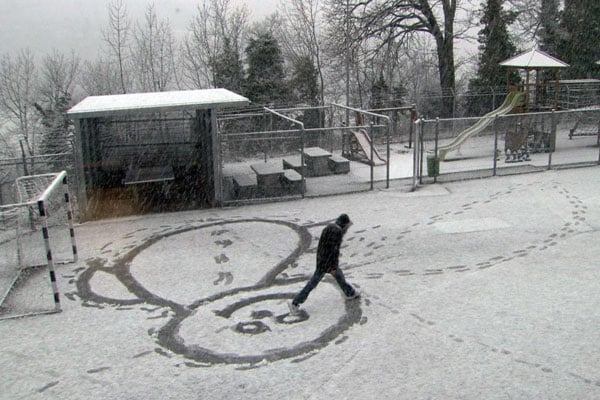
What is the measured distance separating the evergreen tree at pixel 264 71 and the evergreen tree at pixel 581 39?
673 inches

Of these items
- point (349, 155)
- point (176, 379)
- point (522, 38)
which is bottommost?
point (176, 379)

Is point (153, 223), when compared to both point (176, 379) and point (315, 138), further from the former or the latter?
point (315, 138)

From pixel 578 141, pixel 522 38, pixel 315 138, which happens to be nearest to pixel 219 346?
pixel 315 138

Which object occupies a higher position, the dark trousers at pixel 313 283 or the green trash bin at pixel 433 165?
the green trash bin at pixel 433 165

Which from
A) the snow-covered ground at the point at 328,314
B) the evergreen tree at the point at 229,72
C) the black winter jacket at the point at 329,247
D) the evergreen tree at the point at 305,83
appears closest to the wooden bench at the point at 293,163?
Answer: the snow-covered ground at the point at 328,314

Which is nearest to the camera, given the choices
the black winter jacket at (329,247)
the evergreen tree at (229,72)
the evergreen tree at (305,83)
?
the black winter jacket at (329,247)

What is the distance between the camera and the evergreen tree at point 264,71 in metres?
30.4

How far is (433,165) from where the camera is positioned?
16938 mm

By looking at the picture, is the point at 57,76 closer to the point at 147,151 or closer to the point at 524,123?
the point at 147,151

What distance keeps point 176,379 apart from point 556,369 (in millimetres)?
4446

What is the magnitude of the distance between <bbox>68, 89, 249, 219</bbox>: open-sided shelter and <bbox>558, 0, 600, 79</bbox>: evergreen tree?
2494 cm

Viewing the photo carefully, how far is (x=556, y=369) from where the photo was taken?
21.3 feet

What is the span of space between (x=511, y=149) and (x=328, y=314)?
13.4 m

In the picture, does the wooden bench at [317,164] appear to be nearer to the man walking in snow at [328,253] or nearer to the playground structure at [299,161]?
the playground structure at [299,161]
